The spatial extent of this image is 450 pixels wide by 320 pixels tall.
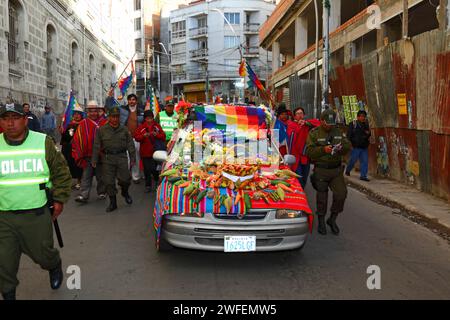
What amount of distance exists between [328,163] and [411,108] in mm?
4559

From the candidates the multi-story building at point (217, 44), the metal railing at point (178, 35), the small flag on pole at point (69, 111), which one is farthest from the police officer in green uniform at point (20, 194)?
the metal railing at point (178, 35)

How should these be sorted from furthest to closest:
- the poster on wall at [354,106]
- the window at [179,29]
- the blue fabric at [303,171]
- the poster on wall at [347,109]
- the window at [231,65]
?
the window at [179,29] < the window at [231,65] < the poster on wall at [347,109] < the poster on wall at [354,106] < the blue fabric at [303,171]

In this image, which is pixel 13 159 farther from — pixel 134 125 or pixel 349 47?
pixel 349 47

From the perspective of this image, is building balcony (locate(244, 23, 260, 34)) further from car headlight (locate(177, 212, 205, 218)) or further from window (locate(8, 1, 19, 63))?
car headlight (locate(177, 212, 205, 218))

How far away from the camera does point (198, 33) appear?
6469 centimetres

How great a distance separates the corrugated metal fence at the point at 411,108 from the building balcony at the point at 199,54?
52913mm

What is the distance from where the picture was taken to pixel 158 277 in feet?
14.8

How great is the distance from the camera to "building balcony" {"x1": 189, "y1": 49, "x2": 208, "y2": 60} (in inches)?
2527

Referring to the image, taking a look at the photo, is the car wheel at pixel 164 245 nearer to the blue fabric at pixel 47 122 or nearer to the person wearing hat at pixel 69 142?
the person wearing hat at pixel 69 142

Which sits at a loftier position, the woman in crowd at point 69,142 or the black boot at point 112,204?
the woman in crowd at point 69,142

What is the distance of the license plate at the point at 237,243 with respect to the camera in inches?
179

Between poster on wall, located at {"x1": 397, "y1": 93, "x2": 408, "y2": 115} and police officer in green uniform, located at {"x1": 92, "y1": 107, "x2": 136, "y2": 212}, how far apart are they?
6474mm

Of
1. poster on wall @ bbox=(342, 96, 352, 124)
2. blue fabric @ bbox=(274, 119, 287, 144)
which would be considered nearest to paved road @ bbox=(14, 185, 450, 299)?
blue fabric @ bbox=(274, 119, 287, 144)

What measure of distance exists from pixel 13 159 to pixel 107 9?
116 ft
